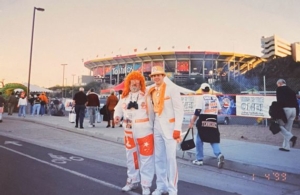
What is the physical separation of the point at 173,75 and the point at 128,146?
68283 mm

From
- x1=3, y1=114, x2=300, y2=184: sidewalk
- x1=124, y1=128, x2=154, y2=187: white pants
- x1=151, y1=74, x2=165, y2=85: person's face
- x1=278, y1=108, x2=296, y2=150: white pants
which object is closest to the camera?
x1=124, y1=128, x2=154, y2=187: white pants

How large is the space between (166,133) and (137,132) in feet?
1.43

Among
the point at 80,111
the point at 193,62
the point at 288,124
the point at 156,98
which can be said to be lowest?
the point at 288,124

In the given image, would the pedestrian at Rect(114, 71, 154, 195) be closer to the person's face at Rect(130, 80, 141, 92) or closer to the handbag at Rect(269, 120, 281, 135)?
the person's face at Rect(130, 80, 141, 92)

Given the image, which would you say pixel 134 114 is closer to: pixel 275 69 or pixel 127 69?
→ pixel 275 69

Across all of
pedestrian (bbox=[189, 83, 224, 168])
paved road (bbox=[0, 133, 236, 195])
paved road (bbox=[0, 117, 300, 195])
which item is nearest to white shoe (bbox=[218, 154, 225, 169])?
pedestrian (bbox=[189, 83, 224, 168])

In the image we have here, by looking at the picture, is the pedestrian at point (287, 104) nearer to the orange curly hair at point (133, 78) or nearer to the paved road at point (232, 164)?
the paved road at point (232, 164)

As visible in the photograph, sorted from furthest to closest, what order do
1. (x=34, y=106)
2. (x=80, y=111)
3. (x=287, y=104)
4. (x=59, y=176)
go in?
(x=34, y=106) < (x=80, y=111) < (x=287, y=104) < (x=59, y=176)

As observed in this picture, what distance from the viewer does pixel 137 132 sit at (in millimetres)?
4484

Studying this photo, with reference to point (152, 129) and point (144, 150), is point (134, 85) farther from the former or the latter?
point (144, 150)

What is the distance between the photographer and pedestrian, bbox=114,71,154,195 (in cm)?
449

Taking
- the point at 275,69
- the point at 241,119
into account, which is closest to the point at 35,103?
the point at 241,119
